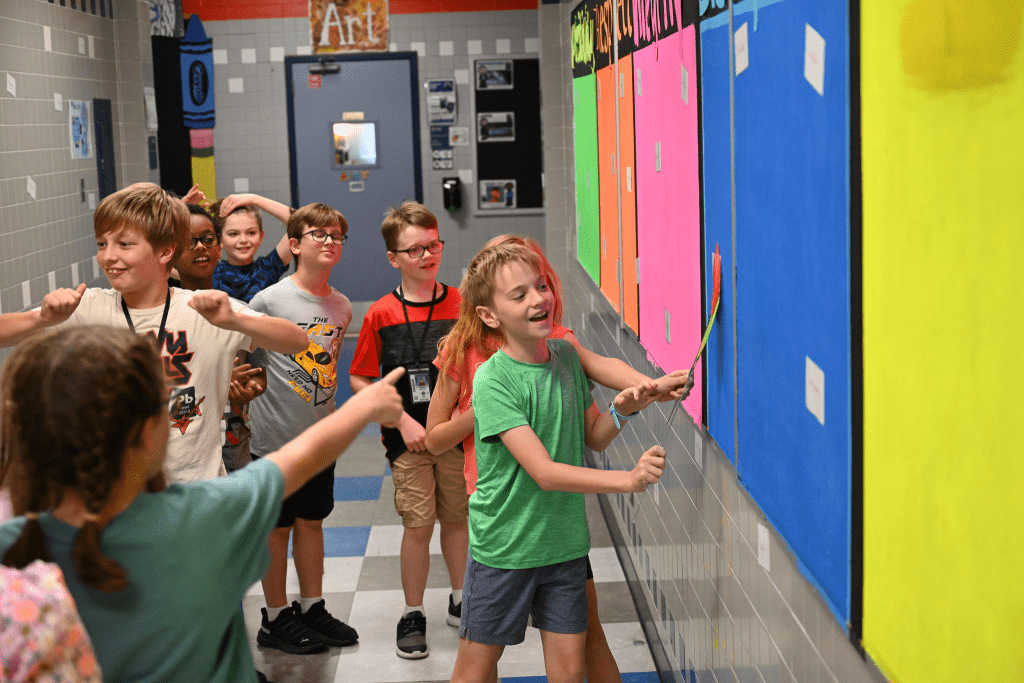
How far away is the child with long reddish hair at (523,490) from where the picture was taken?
1.93 metres

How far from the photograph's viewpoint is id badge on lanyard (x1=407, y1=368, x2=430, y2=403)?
281 cm

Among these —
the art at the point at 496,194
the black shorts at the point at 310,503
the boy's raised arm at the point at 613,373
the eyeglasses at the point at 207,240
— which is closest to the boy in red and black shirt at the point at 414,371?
the black shorts at the point at 310,503

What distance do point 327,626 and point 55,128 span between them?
10.3ft

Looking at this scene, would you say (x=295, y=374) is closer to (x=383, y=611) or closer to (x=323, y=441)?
(x=383, y=611)

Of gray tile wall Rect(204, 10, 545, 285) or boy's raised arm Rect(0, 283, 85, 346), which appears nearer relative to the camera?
boy's raised arm Rect(0, 283, 85, 346)

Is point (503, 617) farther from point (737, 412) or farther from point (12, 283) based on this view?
point (12, 283)

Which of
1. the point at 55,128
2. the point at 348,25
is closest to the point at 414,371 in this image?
the point at 55,128

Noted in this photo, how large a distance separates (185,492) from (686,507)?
4.73 ft

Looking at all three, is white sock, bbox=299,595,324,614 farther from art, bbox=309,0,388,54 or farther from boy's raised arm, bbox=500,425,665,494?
art, bbox=309,0,388,54

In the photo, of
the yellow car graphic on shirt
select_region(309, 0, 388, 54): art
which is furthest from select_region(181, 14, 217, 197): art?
the yellow car graphic on shirt

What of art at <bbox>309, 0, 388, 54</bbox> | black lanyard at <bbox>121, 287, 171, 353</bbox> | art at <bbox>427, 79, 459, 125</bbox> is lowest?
black lanyard at <bbox>121, 287, 171, 353</bbox>

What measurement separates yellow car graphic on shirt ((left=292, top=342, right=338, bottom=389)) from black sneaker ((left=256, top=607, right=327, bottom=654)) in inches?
28.6

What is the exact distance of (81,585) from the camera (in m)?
0.99

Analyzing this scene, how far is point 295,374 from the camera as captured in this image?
113 inches
